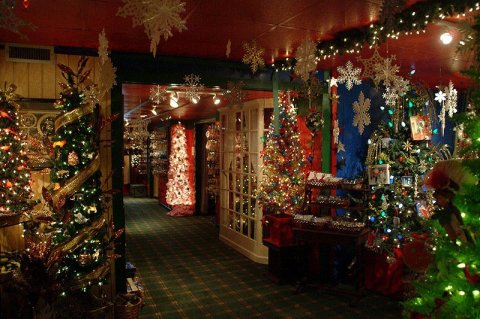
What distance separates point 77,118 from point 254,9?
6.48 ft

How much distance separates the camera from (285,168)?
5.05 metres

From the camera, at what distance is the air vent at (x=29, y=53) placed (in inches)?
151

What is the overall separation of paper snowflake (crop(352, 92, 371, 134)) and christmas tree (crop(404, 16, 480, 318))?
3.01 meters

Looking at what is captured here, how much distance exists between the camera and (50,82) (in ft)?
13.4

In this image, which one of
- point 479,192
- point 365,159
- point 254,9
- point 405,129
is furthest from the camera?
point 365,159

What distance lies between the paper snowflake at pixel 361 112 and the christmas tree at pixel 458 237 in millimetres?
3006

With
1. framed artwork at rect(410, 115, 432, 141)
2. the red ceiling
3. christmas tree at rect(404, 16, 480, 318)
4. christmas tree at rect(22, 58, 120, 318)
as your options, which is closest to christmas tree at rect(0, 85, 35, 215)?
christmas tree at rect(22, 58, 120, 318)

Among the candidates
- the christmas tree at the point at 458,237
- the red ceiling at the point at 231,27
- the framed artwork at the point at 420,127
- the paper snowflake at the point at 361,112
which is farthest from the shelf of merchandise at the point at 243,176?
the christmas tree at the point at 458,237

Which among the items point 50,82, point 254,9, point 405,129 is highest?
point 254,9

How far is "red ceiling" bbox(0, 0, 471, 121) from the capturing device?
9.41 feet

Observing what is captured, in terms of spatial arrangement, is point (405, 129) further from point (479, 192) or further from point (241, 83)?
point (479, 192)

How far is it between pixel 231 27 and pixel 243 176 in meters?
3.27

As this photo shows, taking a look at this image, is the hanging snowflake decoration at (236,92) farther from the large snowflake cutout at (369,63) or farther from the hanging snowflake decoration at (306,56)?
the large snowflake cutout at (369,63)

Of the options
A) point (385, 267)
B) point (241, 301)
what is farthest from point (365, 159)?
point (241, 301)
